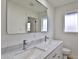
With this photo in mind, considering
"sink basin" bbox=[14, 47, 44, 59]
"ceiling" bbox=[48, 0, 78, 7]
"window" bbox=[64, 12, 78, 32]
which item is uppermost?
"ceiling" bbox=[48, 0, 78, 7]

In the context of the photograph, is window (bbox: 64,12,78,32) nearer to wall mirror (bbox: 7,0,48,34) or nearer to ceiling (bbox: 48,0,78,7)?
ceiling (bbox: 48,0,78,7)

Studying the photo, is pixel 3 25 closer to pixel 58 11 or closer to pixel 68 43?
pixel 58 11

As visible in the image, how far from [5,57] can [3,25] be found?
41 cm

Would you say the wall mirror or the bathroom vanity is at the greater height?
the wall mirror

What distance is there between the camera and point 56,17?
8.05 ft

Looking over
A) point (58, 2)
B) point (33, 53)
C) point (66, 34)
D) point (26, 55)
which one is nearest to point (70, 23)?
point (66, 34)

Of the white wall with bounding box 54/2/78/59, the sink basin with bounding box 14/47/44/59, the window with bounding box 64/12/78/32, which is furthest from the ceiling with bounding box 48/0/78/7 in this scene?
the sink basin with bounding box 14/47/44/59

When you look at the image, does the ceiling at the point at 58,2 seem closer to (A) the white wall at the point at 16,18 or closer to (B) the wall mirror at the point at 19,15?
(B) the wall mirror at the point at 19,15

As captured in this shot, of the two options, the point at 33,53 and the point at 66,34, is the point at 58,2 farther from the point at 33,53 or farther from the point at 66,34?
the point at 33,53

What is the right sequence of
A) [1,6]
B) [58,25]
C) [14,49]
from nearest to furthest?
[1,6] → [14,49] → [58,25]

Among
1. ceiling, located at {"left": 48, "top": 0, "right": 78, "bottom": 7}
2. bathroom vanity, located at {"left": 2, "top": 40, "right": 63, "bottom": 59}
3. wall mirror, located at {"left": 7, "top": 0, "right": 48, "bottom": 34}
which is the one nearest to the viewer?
bathroom vanity, located at {"left": 2, "top": 40, "right": 63, "bottom": 59}

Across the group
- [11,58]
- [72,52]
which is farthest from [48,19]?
[11,58]

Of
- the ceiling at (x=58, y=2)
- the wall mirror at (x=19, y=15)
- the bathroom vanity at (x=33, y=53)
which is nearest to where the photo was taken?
the bathroom vanity at (x=33, y=53)

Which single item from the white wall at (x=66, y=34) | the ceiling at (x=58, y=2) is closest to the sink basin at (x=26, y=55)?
the white wall at (x=66, y=34)
